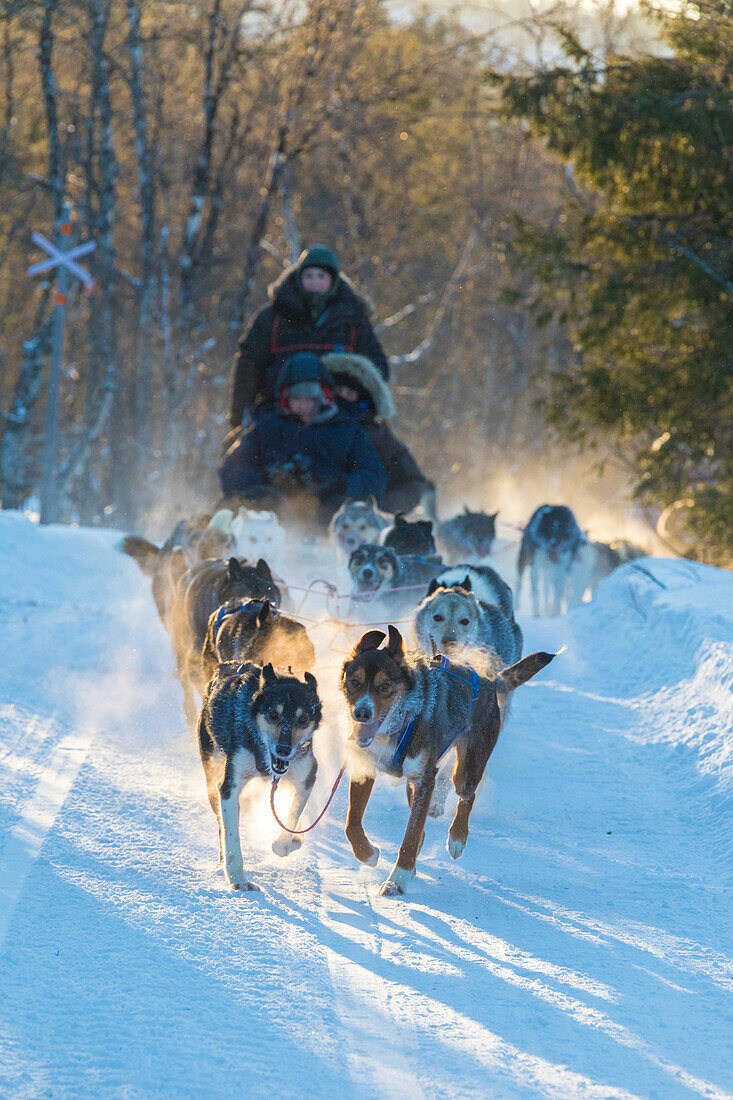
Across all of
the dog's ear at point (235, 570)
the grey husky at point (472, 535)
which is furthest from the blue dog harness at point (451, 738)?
the grey husky at point (472, 535)

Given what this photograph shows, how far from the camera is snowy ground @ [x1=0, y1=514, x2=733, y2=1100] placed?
9.72 ft

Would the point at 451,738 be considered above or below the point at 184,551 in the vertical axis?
below

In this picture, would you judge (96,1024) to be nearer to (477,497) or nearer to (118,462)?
(118,462)

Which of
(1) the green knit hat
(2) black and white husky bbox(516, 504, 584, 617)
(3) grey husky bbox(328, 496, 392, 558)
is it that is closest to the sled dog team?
(3) grey husky bbox(328, 496, 392, 558)

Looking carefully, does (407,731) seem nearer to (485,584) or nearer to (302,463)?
(485,584)

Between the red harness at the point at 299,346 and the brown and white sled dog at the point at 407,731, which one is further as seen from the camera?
the red harness at the point at 299,346

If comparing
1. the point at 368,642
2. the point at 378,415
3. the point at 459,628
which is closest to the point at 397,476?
the point at 378,415

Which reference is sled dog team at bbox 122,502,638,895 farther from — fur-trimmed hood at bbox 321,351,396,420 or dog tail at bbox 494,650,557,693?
fur-trimmed hood at bbox 321,351,396,420

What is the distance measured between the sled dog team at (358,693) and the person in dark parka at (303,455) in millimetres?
3960

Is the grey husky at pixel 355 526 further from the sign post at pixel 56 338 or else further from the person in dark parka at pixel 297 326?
the sign post at pixel 56 338

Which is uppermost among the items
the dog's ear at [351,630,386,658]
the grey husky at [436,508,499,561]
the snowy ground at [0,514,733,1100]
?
the grey husky at [436,508,499,561]

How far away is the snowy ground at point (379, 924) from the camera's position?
9.72ft

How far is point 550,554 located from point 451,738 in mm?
7323

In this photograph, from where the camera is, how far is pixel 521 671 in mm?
5168
